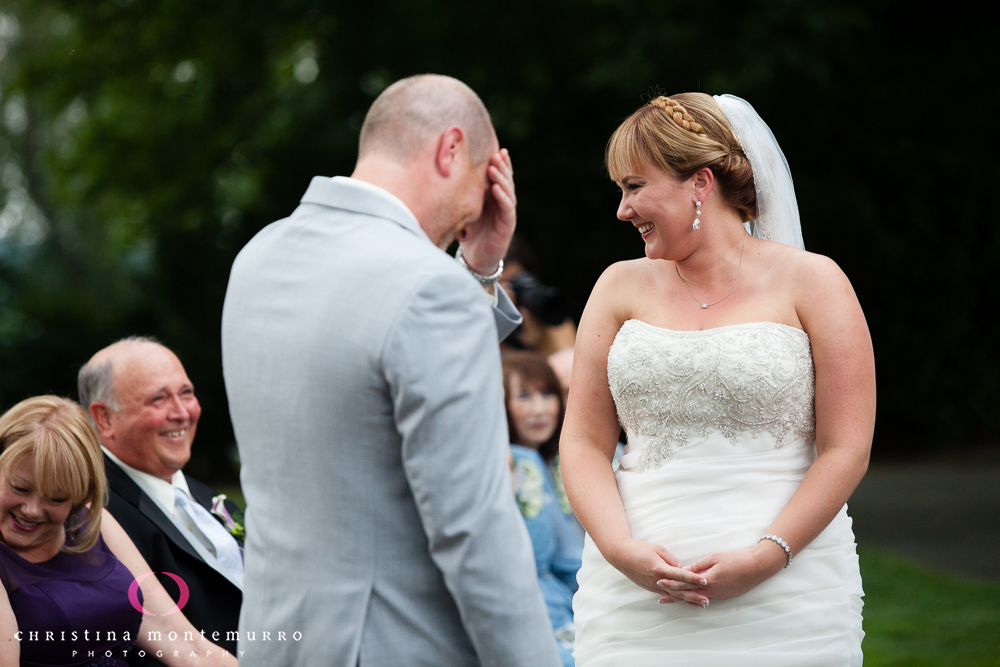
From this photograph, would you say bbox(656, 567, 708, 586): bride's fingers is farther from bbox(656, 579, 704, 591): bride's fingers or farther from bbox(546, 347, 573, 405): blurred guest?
bbox(546, 347, 573, 405): blurred guest

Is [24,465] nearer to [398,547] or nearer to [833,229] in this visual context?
[398,547]

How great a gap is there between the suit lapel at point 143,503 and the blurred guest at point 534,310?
2.30m

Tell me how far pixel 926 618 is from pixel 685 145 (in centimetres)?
482

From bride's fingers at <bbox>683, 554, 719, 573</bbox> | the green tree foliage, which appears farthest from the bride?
the green tree foliage

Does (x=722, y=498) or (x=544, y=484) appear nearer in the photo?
(x=722, y=498)

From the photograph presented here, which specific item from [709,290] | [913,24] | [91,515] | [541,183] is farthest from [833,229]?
[91,515]

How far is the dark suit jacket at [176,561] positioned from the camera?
3.12 metres

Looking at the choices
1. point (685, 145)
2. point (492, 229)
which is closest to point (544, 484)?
point (685, 145)

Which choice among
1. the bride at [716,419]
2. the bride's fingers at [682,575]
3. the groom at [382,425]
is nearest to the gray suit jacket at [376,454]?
the groom at [382,425]

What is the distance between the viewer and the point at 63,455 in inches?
111

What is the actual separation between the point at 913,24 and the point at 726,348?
31.1 ft

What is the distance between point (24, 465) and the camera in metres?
2.79

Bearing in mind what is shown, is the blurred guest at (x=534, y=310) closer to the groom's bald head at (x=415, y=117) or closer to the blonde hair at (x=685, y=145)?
the blonde hair at (x=685, y=145)

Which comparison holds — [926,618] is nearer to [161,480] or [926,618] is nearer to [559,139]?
[161,480]
